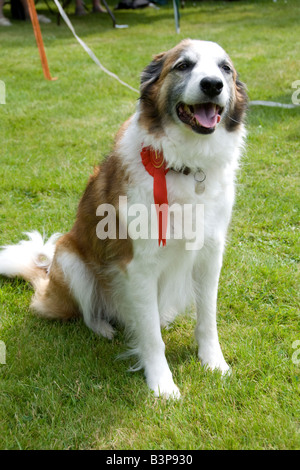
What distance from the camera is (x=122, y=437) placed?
6.93 ft

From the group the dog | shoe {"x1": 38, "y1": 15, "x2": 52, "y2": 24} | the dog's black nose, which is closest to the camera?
the dog's black nose

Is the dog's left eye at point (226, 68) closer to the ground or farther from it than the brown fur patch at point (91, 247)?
farther from it

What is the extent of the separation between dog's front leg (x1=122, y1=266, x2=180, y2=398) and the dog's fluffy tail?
917 millimetres

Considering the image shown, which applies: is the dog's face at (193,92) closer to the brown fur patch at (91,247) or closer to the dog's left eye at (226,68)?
the dog's left eye at (226,68)

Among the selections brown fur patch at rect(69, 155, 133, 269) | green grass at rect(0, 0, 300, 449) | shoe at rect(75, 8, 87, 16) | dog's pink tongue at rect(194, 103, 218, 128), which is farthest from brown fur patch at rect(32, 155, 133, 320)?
shoe at rect(75, 8, 87, 16)

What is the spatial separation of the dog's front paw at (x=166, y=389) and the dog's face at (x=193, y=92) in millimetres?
1191

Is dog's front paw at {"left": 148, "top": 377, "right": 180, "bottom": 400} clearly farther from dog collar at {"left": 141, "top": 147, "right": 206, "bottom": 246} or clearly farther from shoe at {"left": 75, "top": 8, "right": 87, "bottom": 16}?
shoe at {"left": 75, "top": 8, "right": 87, "bottom": 16}

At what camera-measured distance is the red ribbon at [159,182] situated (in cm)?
224

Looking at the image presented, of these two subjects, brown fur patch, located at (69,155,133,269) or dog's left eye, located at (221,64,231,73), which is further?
brown fur patch, located at (69,155,133,269)

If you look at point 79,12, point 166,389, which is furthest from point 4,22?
point 166,389

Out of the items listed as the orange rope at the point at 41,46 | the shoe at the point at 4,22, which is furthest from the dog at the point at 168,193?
the shoe at the point at 4,22

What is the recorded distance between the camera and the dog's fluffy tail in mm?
3184

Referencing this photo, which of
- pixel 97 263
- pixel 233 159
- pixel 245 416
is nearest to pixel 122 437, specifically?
pixel 245 416

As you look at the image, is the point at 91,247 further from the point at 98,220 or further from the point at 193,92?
the point at 193,92
